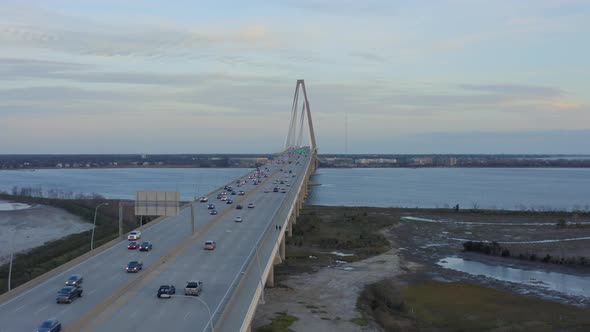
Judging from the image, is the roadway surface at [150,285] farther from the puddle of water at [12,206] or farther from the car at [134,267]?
the puddle of water at [12,206]

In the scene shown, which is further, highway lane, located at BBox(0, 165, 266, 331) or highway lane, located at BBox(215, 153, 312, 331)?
highway lane, located at BBox(0, 165, 266, 331)

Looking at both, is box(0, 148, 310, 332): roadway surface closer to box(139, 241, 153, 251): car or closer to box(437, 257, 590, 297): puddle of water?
box(139, 241, 153, 251): car

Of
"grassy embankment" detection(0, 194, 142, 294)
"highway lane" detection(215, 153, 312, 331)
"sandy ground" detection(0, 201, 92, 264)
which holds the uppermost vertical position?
"highway lane" detection(215, 153, 312, 331)

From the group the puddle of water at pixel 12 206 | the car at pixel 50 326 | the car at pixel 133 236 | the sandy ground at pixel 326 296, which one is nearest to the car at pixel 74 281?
the car at pixel 50 326

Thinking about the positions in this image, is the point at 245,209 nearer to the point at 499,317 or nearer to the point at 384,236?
the point at 384,236

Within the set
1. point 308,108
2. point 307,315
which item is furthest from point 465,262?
point 308,108

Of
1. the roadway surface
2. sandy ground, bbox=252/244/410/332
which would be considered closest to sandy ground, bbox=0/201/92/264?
the roadway surface
